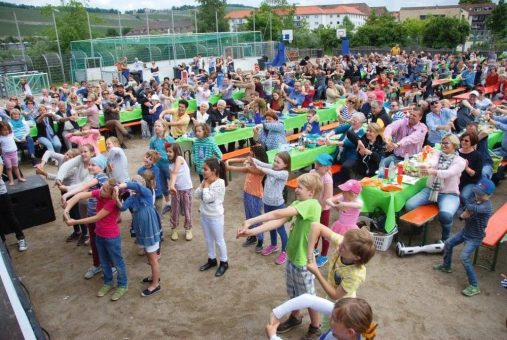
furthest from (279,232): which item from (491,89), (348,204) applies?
(491,89)

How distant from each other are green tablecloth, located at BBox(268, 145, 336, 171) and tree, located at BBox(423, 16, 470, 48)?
34959 mm

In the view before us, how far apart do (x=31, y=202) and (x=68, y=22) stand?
31240 mm

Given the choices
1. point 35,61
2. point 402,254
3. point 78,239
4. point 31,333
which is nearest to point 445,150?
point 402,254

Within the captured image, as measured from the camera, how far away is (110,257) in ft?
14.8

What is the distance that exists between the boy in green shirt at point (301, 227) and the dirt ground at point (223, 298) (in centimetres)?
68

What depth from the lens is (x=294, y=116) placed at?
1031 cm

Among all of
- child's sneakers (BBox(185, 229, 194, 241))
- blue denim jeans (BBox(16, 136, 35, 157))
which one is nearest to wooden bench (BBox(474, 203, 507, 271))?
child's sneakers (BBox(185, 229, 194, 241))

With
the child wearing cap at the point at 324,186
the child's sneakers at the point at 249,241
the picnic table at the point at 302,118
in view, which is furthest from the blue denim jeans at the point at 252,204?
the picnic table at the point at 302,118

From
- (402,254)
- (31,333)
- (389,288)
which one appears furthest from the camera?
(402,254)

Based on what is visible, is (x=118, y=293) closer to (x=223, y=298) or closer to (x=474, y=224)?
(x=223, y=298)

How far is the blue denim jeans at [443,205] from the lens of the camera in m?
5.38

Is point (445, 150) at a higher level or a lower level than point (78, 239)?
higher

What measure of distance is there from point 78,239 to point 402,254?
4824 millimetres

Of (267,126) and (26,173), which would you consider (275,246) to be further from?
(26,173)
